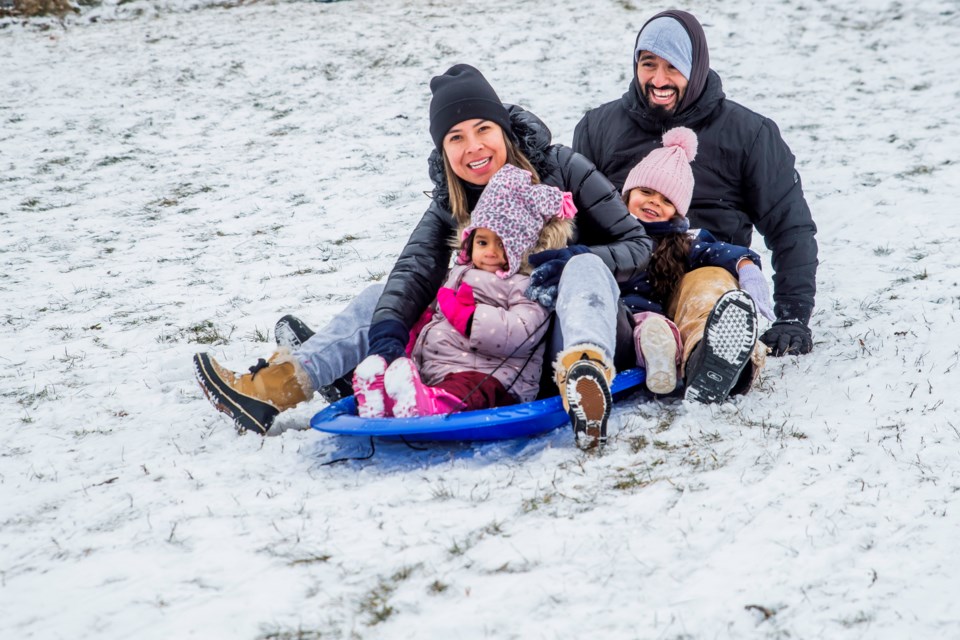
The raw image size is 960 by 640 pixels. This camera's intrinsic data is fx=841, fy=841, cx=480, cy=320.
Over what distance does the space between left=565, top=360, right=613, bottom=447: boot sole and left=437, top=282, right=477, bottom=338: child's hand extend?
1.88 ft

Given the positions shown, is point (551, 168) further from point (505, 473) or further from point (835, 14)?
point (835, 14)

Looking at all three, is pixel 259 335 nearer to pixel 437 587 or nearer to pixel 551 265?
pixel 551 265

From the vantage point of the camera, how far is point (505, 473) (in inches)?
113

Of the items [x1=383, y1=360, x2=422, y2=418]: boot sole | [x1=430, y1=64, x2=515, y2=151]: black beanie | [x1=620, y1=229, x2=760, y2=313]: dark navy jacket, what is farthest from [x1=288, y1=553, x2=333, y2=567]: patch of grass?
[x1=430, y1=64, x2=515, y2=151]: black beanie

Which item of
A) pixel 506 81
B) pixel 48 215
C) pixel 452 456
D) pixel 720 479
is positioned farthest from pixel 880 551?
pixel 506 81

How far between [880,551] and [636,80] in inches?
112

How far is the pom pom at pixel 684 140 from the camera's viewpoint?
13.2 feet

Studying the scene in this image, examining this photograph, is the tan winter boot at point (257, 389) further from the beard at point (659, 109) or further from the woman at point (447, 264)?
the beard at point (659, 109)

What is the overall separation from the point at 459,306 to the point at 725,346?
101 cm

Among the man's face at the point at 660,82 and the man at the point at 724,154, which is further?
the man's face at the point at 660,82

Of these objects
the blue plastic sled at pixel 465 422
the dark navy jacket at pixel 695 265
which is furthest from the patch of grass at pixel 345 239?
the blue plastic sled at pixel 465 422

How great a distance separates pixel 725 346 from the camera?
3.08m

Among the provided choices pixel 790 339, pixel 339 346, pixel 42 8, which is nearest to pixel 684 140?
pixel 790 339

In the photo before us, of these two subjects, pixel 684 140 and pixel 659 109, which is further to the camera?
pixel 659 109
